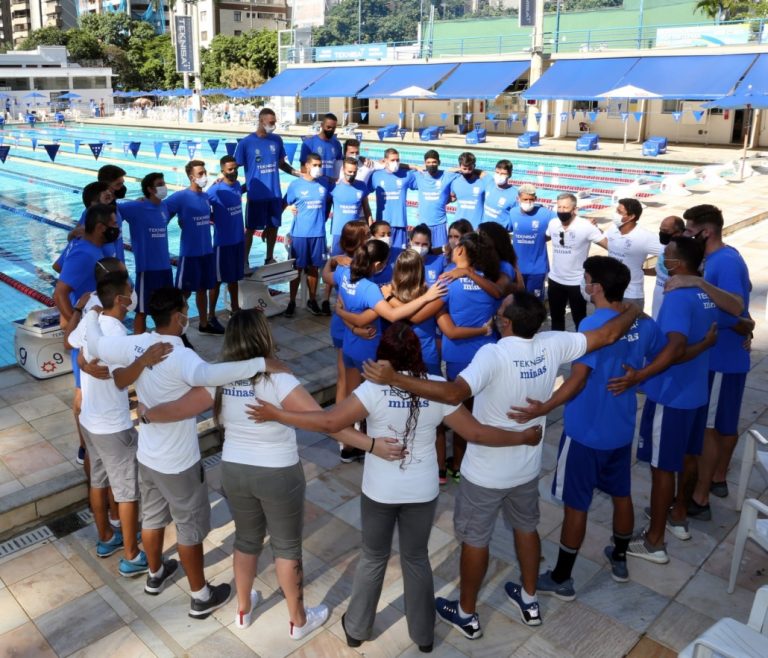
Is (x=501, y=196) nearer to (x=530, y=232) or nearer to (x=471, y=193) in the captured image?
(x=471, y=193)

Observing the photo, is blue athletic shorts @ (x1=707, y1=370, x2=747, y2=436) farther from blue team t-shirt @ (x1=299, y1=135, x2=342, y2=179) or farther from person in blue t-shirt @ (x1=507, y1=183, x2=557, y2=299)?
blue team t-shirt @ (x1=299, y1=135, x2=342, y2=179)

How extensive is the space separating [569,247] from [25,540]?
4431 millimetres

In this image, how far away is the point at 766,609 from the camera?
2404 millimetres

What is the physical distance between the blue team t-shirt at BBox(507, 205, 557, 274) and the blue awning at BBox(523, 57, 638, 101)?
18.9 metres

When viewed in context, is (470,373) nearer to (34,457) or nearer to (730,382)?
(730,382)

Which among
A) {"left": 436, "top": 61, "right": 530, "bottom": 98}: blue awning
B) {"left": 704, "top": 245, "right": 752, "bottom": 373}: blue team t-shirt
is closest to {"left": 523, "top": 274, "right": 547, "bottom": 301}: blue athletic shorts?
{"left": 704, "top": 245, "right": 752, "bottom": 373}: blue team t-shirt

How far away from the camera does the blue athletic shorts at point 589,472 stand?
10.4 feet

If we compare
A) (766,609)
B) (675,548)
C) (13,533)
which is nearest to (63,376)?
(13,533)

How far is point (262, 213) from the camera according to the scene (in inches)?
302

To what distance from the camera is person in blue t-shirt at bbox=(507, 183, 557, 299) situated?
19.8 ft

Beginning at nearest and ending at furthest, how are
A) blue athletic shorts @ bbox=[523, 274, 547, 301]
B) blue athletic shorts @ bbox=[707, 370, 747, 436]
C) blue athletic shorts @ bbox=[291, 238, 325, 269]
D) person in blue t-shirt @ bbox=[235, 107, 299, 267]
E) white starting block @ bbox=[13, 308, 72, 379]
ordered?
1. blue athletic shorts @ bbox=[707, 370, 747, 436]
2. white starting block @ bbox=[13, 308, 72, 379]
3. blue athletic shorts @ bbox=[523, 274, 547, 301]
4. blue athletic shorts @ bbox=[291, 238, 325, 269]
5. person in blue t-shirt @ bbox=[235, 107, 299, 267]

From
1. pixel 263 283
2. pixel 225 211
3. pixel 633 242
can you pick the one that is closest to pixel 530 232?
pixel 633 242

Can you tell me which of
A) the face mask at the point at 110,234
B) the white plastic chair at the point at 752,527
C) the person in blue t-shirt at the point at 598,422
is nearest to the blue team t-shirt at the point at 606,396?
the person in blue t-shirt at the point at 598,422

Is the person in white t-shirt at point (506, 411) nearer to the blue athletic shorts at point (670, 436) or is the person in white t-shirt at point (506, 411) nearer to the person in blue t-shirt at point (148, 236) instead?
the blue athletic shorts at point (670, 436)
